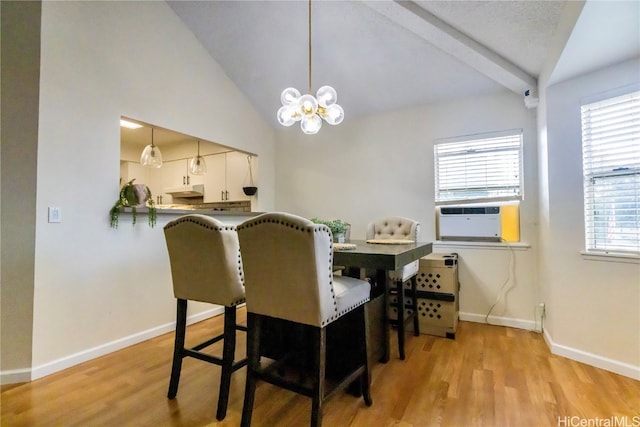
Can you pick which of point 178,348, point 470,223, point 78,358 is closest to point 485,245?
point 470,223

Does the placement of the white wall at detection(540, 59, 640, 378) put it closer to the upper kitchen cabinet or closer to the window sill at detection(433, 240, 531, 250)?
the window sill at detection(433, 240, 531, 250)

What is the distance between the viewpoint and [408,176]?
354 centimetres

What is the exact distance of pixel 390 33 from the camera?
9.20ft

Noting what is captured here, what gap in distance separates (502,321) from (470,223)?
1022mm

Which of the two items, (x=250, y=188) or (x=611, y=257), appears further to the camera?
(x=250, y=188)

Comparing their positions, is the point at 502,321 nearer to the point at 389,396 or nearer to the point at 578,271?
the point at 578,271

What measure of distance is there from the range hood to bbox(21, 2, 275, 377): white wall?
5.85 feet

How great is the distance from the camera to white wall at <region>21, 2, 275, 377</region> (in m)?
2.19

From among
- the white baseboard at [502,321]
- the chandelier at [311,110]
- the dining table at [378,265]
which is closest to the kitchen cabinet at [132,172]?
the chandelier at [311,110]

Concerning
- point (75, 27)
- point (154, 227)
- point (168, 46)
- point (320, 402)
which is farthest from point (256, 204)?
point (320, 402)

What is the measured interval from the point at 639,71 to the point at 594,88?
0.24 m

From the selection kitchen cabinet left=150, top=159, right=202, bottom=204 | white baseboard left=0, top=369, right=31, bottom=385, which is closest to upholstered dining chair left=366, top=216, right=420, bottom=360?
white baseboard left=0, top=369, right=31, bottom=385

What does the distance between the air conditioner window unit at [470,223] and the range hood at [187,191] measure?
11.7ft

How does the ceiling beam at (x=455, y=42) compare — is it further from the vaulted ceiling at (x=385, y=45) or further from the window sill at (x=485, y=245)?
the window sill at (x=485, y=245)
